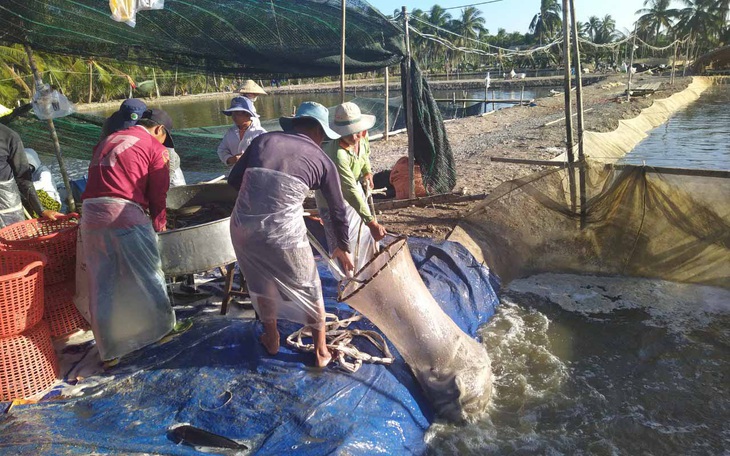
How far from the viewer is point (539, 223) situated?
5.63 metres

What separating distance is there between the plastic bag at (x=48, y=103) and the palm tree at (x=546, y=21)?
56.2 m

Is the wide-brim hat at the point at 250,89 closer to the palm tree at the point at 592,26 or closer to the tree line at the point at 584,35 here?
the tree line at the point at 584,35

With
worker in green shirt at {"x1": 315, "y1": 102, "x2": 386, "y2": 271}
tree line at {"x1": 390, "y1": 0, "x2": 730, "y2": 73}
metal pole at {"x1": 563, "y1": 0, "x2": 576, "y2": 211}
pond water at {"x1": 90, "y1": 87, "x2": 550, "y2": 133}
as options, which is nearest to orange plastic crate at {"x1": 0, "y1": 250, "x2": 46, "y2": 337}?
worker in green shirt at {"x1": 315, "y1": 102, "x2": 386, "y2": 271}

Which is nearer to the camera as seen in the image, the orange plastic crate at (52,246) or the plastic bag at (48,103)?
the orange plastic crate at (52,246)

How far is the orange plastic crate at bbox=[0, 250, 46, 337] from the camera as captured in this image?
9.11 feet

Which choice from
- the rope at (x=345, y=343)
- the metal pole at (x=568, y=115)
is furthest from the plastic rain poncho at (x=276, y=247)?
the metal pole at (x=568, y=115)

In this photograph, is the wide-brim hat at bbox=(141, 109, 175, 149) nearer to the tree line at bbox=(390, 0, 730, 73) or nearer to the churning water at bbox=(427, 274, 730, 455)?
the churning water at bbox=(427, 274, 730, 455)

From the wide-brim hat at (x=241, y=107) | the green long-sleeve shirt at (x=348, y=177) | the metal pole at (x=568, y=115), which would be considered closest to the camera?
the green long-sleeve shirt at (x=348, y=177)

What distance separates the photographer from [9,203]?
4.41m

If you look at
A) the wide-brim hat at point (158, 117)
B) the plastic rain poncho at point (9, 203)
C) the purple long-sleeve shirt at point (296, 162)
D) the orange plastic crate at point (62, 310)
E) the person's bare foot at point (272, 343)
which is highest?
the wide-brim hat at point (158, 117)

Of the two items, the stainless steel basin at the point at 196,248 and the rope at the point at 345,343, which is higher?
the stainless steel basin at the point at 196,248

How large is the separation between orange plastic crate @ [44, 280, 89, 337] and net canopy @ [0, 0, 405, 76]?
9.80 ft

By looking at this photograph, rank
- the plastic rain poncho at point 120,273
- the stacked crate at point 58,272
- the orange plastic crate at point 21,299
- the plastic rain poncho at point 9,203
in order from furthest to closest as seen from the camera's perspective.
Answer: the plastic rain poncho at point 9,203 → the stacked crate at point 58,272 → the plastic rain poncho at point 120,273 → the orange plastic crate at point 21,299

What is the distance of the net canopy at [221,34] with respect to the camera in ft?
16.6
